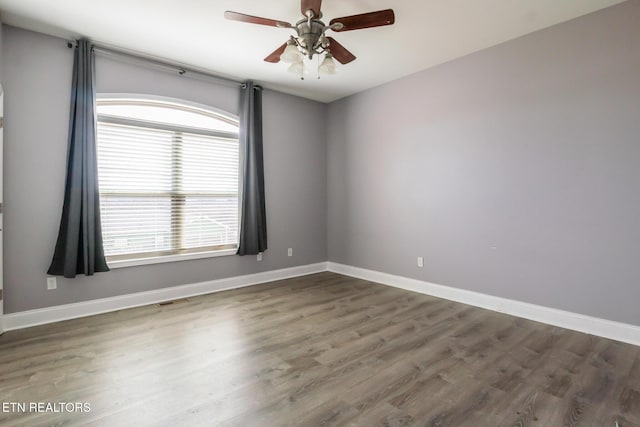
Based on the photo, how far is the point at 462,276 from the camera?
3.83m

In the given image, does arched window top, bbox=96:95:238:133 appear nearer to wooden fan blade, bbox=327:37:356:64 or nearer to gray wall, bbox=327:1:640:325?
wooden fan blade, bbox=327:37:356:64

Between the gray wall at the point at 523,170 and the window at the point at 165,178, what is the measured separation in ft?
7.37

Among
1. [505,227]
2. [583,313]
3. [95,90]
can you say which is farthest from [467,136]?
[95,90]

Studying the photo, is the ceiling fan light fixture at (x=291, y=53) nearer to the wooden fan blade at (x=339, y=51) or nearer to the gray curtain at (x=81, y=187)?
the wooden fan blade at (x=339, y=51)

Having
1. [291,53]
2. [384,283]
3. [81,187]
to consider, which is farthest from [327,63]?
[384,283]

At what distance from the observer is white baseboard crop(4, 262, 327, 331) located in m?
3.09

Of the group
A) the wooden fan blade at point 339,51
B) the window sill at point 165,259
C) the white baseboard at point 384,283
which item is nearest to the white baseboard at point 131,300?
the white baseboard at point 384,283

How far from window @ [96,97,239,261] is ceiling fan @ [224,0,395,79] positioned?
187cm

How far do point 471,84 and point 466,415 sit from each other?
3437 millimetres

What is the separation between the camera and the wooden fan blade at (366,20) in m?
2.29

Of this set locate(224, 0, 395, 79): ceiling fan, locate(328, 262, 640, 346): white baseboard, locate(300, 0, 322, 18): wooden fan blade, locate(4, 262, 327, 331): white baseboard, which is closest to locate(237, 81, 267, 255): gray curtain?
locate(4, 262, 327, 331): white baseboard

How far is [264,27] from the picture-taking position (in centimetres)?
309

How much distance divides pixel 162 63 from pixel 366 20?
2737 mm

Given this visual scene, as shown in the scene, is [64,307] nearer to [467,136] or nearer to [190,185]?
[190,185]
